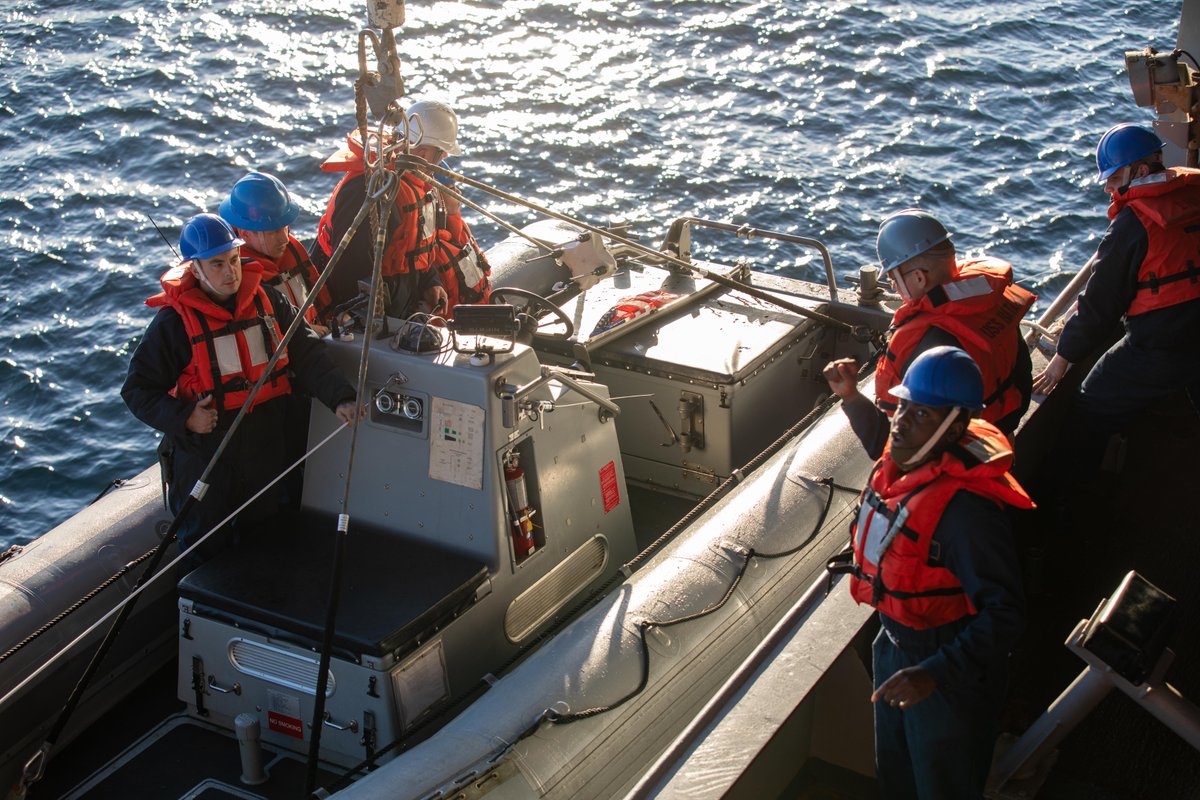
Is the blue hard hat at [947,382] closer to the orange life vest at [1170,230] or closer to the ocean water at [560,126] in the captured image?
the orange life vest at [1170,230]

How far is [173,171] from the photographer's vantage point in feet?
46.7

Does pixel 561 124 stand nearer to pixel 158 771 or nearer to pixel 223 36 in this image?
pixel 223 36

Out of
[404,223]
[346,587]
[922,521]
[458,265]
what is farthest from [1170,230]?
[346,587]

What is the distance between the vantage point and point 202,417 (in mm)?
4500

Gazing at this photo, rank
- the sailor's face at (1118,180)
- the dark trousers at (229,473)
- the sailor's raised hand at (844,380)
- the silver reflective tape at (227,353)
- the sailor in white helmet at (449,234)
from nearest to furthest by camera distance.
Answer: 1. the sailor's raised hand at (844,380)
2. the silver reflective tape at (227,353)
3. the dark trousers at (229,473)
4. the sailor's face at (1118,180)
5. the sailor in white helmet at (449,234)

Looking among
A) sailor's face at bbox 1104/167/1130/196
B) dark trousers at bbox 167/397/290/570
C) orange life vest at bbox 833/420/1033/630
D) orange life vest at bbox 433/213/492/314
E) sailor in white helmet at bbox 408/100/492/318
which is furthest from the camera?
orange life vest at bbox 433/213/492/314

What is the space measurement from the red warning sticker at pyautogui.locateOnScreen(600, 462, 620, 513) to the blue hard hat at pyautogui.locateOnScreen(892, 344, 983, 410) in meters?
1.93

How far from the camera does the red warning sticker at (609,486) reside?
511cm

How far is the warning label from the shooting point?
4410mm

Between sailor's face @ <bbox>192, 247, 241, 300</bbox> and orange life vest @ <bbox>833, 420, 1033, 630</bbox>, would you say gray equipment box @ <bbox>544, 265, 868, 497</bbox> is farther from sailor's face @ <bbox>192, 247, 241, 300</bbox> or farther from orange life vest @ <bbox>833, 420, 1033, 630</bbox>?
orange life vest @ <bbox>833, 420, 1033, 630</bbox>

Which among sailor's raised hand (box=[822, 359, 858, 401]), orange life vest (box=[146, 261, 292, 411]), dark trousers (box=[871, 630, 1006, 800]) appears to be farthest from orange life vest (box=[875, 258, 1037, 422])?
orange life vest (box=[146, 261, 292, 411])

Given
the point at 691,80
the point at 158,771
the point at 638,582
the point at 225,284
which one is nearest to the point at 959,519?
the point at 638,582

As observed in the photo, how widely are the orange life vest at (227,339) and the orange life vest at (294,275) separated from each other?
319mm

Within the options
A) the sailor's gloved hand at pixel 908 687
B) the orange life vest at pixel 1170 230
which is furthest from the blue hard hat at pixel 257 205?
the orange life vest at pixel 1170 230
